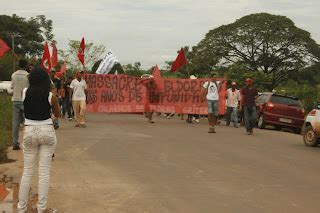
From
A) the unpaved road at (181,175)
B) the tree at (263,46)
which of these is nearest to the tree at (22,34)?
the tree at (263,46)

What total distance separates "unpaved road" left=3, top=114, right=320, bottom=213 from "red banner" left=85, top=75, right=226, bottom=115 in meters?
8.32

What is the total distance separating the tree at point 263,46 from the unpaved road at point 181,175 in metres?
43.6

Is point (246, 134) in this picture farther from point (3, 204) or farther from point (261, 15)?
point (261, 15)

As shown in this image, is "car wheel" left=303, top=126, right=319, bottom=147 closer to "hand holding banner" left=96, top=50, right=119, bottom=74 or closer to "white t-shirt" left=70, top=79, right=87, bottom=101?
"white t-shirt" left=70, top=79, right=87, bottom=101

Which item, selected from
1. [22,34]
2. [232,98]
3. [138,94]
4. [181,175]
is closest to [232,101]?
[232,98]

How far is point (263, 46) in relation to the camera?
5831cm

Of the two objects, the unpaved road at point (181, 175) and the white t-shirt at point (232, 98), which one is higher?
the white t-shirt at point (232, 98)

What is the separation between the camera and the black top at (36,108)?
647cm

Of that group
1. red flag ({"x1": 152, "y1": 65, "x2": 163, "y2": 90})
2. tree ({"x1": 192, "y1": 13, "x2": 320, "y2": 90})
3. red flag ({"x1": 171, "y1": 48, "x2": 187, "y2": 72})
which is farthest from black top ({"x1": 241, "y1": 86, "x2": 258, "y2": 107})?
tree ({"x1": 192, "y1": 13, "x2": 320, "y2": 90})

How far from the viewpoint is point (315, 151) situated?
13711 millimetres

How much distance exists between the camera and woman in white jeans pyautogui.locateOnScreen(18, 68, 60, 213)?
21.0ft

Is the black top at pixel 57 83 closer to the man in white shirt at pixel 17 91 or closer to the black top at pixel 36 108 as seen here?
the man in white shirt at pixel 17 91

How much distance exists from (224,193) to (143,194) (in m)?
1.17

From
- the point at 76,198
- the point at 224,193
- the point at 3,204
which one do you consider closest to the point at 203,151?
the point at 224,193
